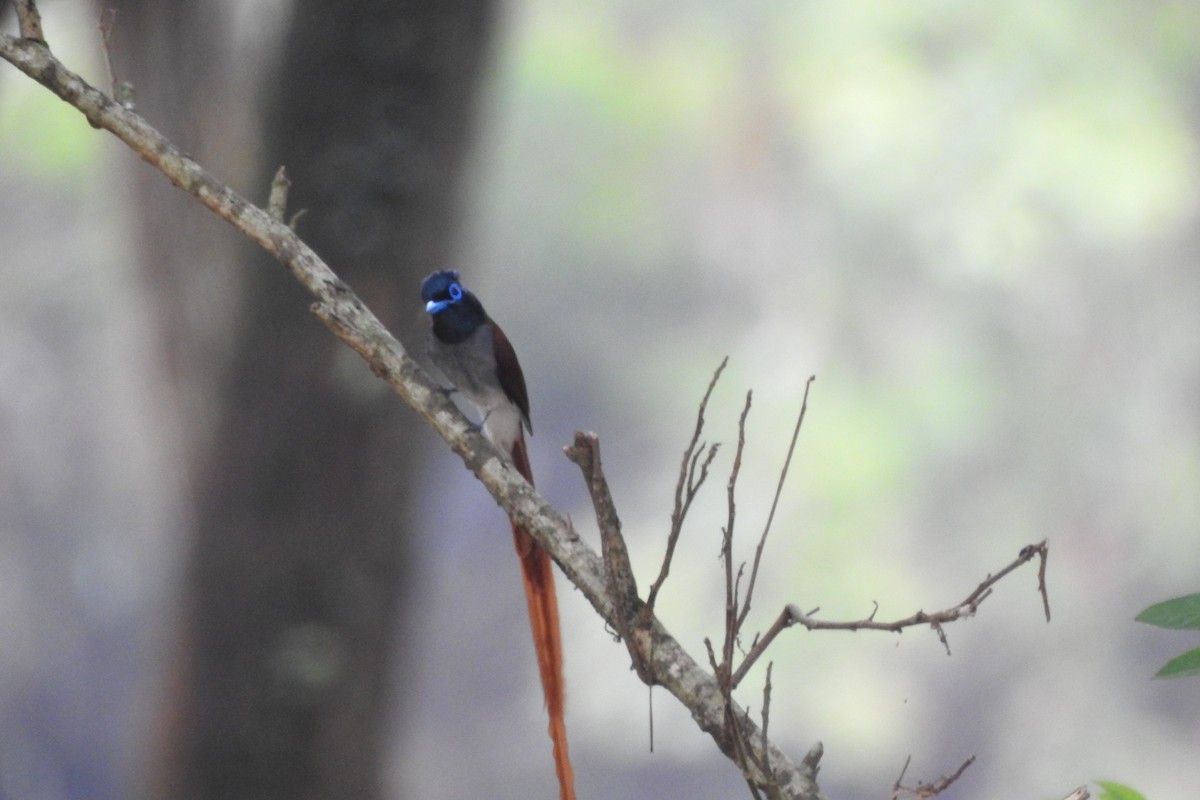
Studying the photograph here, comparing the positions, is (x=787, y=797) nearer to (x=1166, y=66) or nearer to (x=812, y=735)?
(x=812, y=735)

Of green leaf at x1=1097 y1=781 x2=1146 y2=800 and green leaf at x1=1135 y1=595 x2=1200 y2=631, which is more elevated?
green leaf at x1=1135 y1=595 x2=1200 y2=631

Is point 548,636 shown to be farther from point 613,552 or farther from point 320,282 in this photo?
point 320,282

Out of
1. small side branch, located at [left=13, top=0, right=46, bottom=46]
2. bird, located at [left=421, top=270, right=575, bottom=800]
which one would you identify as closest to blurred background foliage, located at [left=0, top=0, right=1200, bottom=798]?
bird, located at [left=421, top=270, right=575, bottom=800]

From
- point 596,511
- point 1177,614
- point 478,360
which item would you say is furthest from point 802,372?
point 1177,614

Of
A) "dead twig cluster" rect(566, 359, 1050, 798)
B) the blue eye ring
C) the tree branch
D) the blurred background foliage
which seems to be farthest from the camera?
the blurred background foliage

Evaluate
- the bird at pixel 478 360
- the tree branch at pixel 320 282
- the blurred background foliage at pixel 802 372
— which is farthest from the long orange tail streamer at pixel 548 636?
the blurred background foliage at pixel 802 372

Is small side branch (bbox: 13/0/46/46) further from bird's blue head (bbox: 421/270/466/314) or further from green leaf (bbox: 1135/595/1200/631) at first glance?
green leaf (bbox: 1135/595/1200/631)
